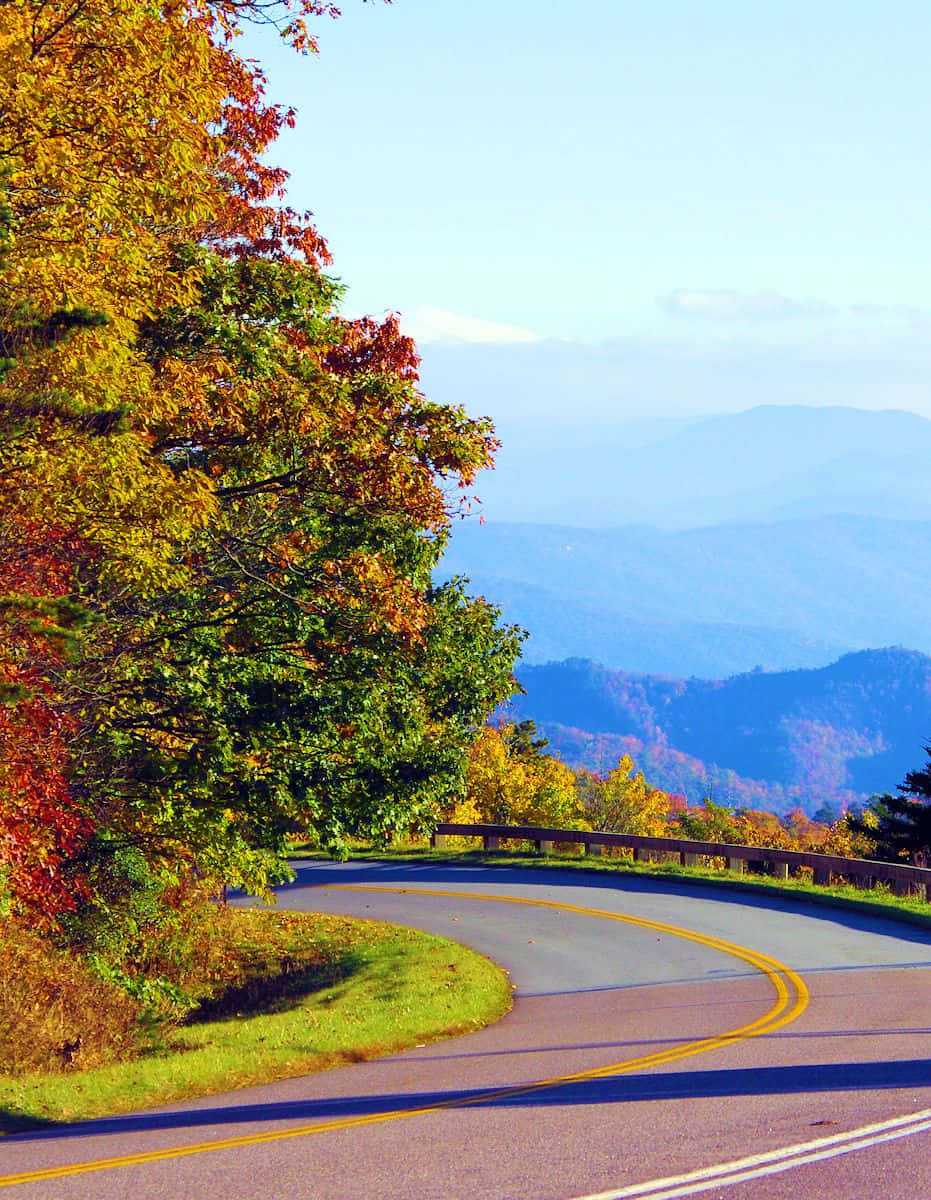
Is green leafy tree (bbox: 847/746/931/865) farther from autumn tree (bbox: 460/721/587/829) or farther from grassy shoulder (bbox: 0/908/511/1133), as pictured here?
grassy shoulder (bbox: 0/908/511/1133)

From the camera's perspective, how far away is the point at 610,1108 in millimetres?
11062

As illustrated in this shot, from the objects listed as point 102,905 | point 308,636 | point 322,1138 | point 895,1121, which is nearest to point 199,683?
point 308,636

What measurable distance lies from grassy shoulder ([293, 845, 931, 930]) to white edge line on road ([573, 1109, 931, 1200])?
15.8 m

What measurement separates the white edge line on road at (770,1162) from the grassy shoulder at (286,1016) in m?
6.30

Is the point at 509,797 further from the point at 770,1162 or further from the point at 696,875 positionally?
the point at 770,1162

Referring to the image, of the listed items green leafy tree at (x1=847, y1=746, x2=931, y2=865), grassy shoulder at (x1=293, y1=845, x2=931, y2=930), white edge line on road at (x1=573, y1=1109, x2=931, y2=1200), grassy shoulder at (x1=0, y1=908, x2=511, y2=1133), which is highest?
green leafy tree at (x1=847, y1=746, x2=931, y2=865)

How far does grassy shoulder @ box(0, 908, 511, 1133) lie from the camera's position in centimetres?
1351

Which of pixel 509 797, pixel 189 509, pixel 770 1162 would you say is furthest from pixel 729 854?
pixel 509 797

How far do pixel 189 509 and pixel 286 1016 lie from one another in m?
7.24

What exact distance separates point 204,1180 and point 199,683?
9.05m

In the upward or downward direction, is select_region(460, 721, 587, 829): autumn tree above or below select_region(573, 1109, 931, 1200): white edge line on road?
above

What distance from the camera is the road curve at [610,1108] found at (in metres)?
8.84

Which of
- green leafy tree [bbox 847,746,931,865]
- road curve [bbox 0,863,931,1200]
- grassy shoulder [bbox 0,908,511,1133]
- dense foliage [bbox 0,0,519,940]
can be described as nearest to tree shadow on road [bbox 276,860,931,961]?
road curve [bbox 0,863,931,1200]

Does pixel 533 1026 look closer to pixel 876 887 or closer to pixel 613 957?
pixel 613 957
